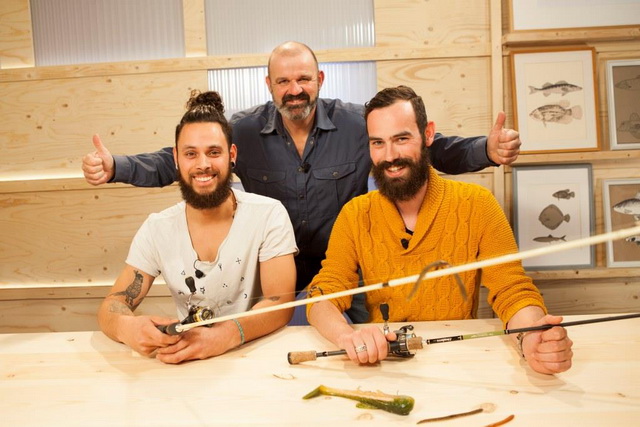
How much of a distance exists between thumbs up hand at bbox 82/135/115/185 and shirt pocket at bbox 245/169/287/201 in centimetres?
76

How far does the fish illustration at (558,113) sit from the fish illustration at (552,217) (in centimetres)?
58

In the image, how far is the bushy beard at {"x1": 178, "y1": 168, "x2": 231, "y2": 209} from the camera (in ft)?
7.72

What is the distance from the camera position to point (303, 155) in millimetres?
3092

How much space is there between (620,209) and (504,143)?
172 centimetres

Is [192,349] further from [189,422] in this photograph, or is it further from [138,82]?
[138,82]

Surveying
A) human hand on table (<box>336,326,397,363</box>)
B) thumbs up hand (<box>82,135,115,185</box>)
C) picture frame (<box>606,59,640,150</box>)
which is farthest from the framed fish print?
thumbs up hand (<box>82,135,115,185</box>)

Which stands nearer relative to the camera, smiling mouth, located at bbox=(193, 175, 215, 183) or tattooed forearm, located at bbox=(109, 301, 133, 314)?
tattooed forearm, located at bbox=(109, 301, 133, 314)

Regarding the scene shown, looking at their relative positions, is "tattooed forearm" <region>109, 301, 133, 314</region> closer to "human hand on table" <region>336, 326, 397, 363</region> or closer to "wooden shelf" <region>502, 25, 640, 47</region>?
"human hand on table" <region>336, 326, 397, 363</region>

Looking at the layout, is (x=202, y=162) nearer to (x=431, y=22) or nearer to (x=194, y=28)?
(x=194, y=28)

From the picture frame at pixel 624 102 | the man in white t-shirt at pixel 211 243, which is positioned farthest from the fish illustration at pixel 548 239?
the man in white t-shirt at pixel 211 243

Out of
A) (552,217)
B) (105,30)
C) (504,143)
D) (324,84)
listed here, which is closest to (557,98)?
(552,217)

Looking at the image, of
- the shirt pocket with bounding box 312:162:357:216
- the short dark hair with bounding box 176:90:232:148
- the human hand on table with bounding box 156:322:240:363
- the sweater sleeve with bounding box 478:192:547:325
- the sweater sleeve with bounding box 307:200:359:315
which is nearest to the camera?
the human hand on table with bounding box 156:322:240:363

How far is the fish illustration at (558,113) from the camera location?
367 centimetres

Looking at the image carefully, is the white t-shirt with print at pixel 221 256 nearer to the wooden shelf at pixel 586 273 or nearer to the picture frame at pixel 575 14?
the wooden shelf at pixel 586 273
